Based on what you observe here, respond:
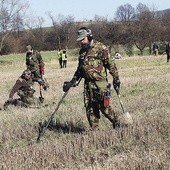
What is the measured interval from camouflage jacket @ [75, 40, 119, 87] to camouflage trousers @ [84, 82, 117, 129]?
23 cm

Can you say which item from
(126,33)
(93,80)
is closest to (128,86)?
(93,80)

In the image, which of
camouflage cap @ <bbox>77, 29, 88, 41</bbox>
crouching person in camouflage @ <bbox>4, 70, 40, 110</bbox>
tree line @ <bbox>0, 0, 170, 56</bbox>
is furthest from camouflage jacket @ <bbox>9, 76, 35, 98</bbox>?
tree line @ <bbox>0, 0, 170, 56</bbox>

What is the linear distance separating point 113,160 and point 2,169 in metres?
1.46

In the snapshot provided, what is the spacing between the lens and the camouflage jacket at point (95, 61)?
297 inches

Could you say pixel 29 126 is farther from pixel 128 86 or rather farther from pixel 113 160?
pixel 128 86

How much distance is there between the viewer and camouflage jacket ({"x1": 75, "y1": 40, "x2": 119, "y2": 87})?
754cm

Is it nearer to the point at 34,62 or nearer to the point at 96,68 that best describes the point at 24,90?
the point at 34,62

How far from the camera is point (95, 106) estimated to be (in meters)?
7.86

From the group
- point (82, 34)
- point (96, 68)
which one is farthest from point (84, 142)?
point (82, 34)

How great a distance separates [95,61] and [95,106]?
→ 33.1 inches

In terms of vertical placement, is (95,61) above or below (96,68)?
above

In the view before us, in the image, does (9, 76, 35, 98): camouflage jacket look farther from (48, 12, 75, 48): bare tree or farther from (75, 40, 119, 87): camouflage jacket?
(48, 12, 75, 48): bare tree

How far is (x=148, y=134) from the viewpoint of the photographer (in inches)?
275

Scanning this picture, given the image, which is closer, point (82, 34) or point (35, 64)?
point (82, 34)
